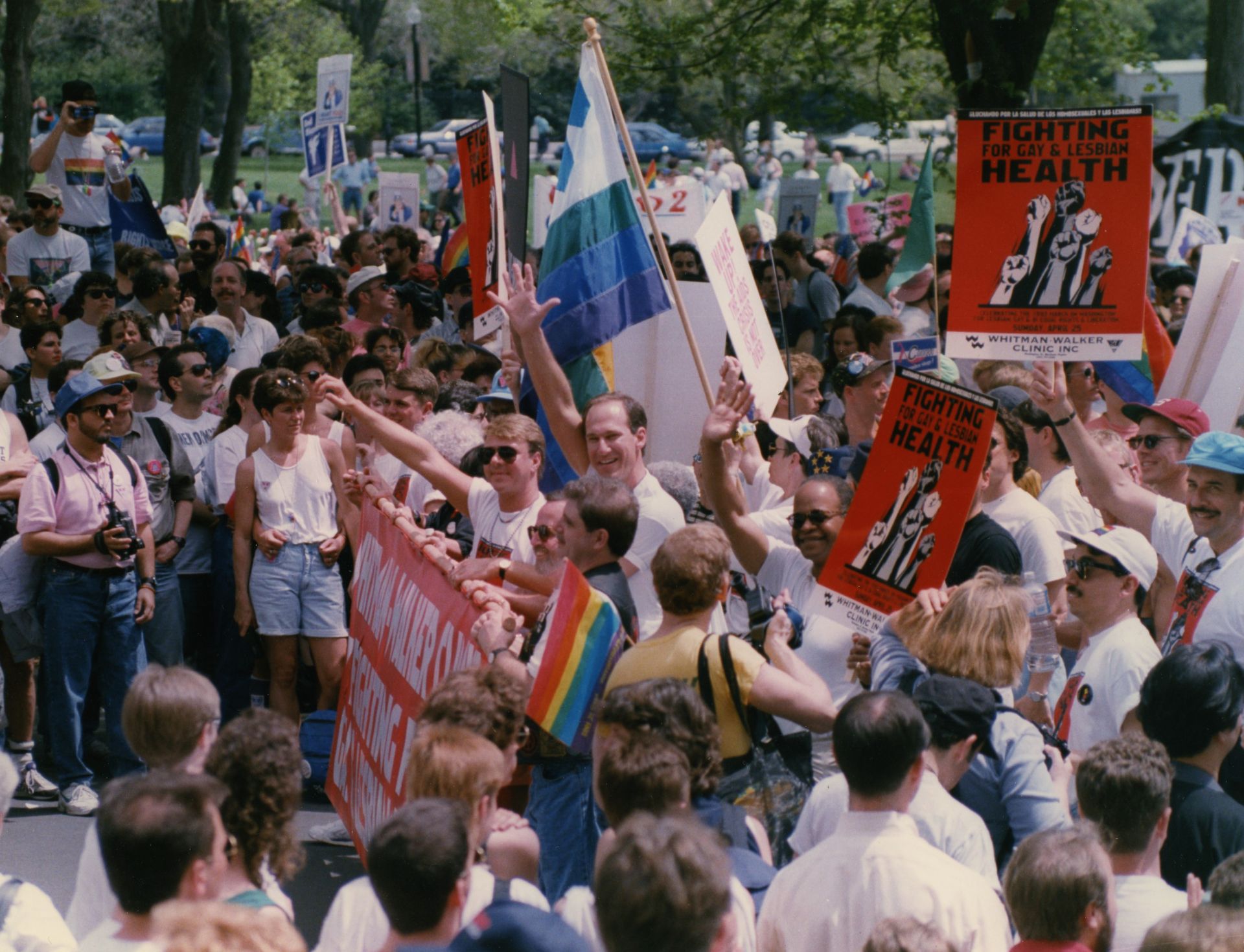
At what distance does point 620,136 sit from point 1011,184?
169 cm

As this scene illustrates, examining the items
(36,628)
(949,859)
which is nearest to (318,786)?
(36,628)

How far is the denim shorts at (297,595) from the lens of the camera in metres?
7.75

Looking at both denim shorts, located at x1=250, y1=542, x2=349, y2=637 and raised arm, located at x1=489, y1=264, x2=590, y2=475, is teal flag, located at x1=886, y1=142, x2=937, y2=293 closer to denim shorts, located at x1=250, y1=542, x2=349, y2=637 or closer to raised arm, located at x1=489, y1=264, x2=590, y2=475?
raised arm, located at x1=489, y1=264, x2=590, y2=475

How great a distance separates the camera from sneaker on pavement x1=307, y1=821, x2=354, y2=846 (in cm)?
731

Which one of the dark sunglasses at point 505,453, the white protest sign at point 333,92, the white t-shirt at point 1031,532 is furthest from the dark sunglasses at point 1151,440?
the white protest sign at point 333,92

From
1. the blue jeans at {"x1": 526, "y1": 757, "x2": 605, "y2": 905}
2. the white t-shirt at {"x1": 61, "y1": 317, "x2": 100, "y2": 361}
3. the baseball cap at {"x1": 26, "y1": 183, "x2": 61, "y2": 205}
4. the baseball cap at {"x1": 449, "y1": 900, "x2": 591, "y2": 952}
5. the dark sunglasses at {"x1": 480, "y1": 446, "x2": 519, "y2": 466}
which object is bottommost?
the blue jeans at {"x1": 526, "y1": 757, "x2": 605, "y2": 905}

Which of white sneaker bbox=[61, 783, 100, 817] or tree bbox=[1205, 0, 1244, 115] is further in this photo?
tree bbox=[1205, 0, 1244, 115]

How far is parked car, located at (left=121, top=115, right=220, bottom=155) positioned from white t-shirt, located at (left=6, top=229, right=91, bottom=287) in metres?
44.5

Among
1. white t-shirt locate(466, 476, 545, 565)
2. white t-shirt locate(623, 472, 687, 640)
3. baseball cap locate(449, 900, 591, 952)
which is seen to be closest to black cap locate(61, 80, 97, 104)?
white t-shirt locate(466, 476, 545, 565)

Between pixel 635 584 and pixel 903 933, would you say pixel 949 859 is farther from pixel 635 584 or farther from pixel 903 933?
pixel 635 584

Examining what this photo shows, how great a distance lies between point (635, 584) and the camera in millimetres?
5902

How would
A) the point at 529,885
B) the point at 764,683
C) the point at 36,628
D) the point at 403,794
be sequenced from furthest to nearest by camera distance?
the point at 36,628 < the point at 403,794 < the point at 764,683 < the point at 529,885

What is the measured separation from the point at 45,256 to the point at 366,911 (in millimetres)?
10619

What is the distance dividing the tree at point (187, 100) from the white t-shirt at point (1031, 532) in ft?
68.1
